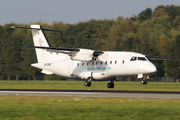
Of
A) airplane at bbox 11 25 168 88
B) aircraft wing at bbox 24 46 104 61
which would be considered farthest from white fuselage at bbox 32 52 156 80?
aircraft wing at bbox 24 46 104 61

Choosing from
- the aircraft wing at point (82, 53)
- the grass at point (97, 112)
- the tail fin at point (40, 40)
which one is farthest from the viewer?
the tail fin at point (40, 40)

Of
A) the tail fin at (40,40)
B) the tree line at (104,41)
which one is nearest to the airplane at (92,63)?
the tail fin at (40,40)

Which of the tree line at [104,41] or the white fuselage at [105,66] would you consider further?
the tree line at [104,41]

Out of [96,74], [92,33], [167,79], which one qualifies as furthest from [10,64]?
[96,74]

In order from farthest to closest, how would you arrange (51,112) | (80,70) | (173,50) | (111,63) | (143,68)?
(173,50), (80,70), (111,63), (143,68), (51,112)

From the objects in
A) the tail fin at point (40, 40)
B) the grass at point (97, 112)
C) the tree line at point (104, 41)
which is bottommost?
the grass at point (97, 112)

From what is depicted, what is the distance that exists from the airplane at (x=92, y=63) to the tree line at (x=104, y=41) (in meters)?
38.4

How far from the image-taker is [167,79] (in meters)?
76.1

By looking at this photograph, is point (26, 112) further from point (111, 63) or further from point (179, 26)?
point (179, 26)

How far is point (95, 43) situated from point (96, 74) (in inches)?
2543

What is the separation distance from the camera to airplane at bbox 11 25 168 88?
1330 inches

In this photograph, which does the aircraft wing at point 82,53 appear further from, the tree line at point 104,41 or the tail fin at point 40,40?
the tree line at point 104,41

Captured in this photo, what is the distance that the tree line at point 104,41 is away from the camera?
78038 mm

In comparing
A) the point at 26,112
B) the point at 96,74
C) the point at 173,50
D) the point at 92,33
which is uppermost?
the point at 92,33
